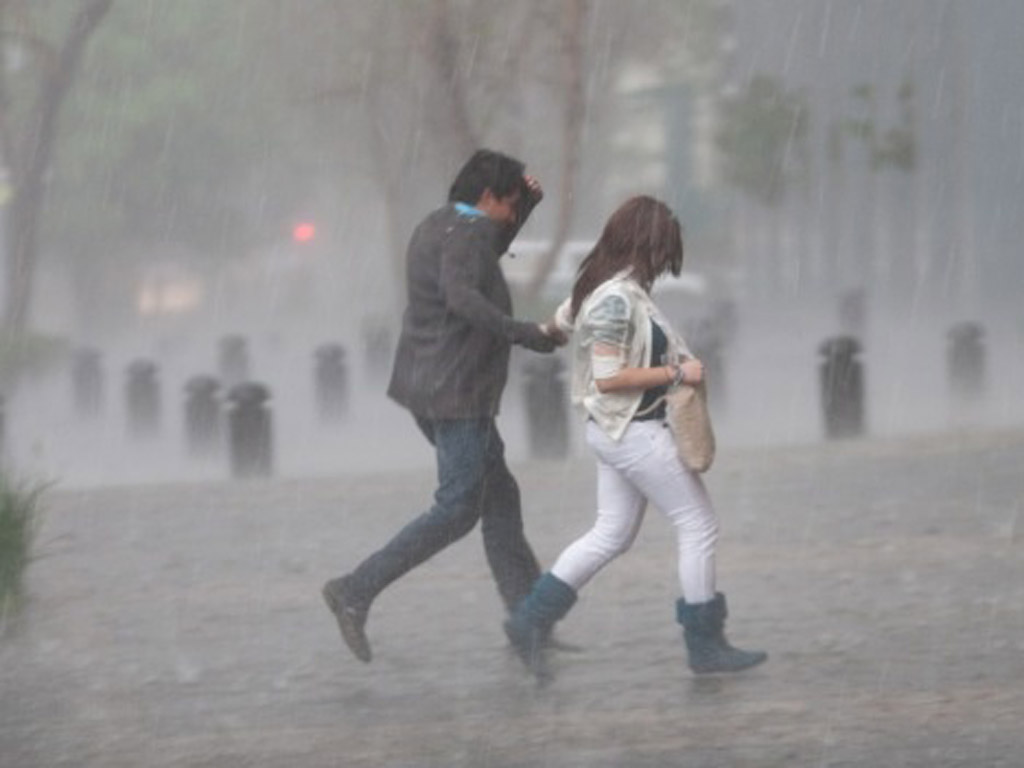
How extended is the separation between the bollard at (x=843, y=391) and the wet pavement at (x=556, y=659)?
10.8 feet

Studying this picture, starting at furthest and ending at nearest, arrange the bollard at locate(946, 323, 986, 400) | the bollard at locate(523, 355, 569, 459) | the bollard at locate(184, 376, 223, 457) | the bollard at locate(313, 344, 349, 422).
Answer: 1. the bollard at locate(313, 344, 349, 422)
2. the bollard at locate(946, 323, 986, 400)
3. the bollard at locate(184, 376, 223, 457)
4. the bollard at locate(523, 355, 569, 459)

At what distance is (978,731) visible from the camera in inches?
263

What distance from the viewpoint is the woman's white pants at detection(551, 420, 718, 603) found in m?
7.49

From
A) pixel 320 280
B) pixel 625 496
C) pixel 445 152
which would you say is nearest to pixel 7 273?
pixel 445 152

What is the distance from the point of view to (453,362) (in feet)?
25.6

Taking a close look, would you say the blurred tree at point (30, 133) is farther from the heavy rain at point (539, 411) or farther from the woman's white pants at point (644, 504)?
the woman's white pants at point (644, 504)

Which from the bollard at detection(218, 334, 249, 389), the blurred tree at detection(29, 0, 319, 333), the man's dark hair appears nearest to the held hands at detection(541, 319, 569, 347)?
the man's dark hair

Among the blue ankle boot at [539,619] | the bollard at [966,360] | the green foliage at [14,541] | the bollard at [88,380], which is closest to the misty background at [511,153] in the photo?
the bollard at [966,360]

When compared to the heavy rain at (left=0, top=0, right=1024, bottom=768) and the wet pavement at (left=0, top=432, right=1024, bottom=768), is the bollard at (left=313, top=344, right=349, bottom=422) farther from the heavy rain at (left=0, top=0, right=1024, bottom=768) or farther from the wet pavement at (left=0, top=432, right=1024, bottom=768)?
the wet pavement at (left=0, top=432, right=1024, bottom=768)

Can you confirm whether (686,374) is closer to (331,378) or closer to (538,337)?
(538,337)

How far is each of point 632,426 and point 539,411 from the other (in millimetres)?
9299

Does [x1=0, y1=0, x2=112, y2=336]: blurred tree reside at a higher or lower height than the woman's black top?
higher

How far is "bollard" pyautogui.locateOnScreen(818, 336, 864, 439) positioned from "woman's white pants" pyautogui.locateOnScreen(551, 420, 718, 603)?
361 inches

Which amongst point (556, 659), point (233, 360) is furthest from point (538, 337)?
point (233, 360)
